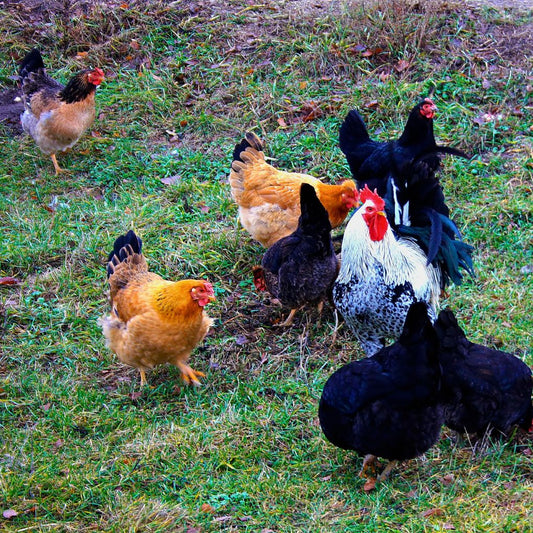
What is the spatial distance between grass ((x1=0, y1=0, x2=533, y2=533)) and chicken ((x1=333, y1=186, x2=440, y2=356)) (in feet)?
2.50

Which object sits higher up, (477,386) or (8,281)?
(477,386)

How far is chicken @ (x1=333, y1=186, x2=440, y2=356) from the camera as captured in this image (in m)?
4.98

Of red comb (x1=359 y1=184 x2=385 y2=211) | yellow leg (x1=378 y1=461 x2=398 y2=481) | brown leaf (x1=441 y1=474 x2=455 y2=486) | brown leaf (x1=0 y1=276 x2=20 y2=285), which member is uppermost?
red comb (x1=359 y1=184 x2=385 y2=211)

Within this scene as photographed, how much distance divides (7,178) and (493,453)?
6.11 meters

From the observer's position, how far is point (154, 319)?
5359 millimetres

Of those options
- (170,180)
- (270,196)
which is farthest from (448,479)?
(170,180)

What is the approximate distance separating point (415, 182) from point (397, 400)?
211 centimetres

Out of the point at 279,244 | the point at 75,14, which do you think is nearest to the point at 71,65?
the point at 75,14

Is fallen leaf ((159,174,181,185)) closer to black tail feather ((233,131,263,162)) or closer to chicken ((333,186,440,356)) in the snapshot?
black tail feather ((233,131,263,162))

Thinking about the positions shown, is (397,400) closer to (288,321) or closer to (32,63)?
(288,321)

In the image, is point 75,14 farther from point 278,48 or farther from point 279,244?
point 279,244

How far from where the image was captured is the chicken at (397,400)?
13.8ft

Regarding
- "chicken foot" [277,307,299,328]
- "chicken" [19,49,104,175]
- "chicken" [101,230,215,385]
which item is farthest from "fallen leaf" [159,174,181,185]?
"chicken foot" [277,307,299,328]

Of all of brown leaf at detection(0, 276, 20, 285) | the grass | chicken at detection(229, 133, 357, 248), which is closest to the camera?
the grass
